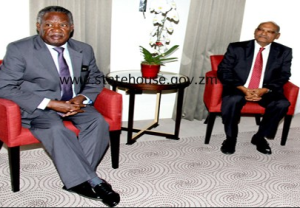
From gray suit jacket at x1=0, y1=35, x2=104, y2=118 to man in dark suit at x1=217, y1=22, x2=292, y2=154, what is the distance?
1486 mm

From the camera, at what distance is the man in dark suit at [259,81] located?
11.1 feet

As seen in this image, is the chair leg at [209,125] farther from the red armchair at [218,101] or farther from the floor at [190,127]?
the floor at [190,127]

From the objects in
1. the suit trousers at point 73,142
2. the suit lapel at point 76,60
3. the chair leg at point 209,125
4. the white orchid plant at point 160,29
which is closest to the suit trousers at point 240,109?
the chair leg at point 209,125

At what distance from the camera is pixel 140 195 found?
8.62 ft

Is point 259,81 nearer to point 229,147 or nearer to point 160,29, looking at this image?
point 229,147

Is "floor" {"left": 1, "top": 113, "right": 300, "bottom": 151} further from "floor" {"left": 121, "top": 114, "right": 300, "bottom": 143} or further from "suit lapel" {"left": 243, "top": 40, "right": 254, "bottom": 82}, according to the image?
"suit lapel" {"left": 243, "top": 40, "right": 254, "bottom": 82}

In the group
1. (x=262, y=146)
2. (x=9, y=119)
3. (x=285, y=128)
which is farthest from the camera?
(x=285, y=128)

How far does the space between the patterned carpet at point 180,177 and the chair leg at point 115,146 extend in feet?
0.22

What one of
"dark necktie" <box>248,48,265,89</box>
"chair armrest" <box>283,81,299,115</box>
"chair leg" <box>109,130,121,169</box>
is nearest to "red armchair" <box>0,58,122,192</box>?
"chair leg" <box>109,130,121,169</box>

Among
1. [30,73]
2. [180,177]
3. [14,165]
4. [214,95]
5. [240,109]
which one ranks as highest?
[30,73]

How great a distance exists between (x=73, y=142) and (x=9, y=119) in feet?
1.49

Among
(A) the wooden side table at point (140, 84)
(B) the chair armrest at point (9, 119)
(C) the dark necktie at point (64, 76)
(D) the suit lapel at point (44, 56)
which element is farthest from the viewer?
(A) the wooden side table at point (140, 84)

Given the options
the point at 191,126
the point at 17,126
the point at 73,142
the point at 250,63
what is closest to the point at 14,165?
the point at 17,126

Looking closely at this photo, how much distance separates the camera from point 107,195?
2.45 m
